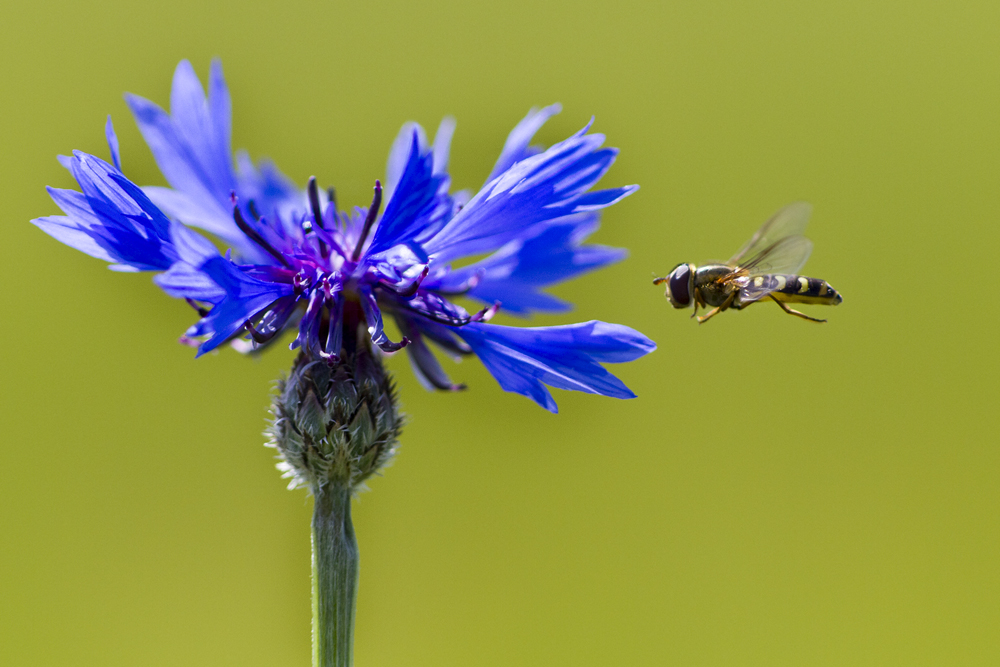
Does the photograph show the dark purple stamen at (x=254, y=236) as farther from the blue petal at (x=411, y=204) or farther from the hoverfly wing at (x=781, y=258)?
the hoverfly wing at (x=781, y=258)

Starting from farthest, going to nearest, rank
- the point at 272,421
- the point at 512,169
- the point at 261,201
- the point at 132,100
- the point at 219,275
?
the point at 261,201, the point at 132,100, the point at 272,421, the point at 512,169, the point at 219,275

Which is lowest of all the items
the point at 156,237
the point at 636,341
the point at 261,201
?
the point at 636,341

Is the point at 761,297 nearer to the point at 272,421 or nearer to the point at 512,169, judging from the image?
the point at 512,169

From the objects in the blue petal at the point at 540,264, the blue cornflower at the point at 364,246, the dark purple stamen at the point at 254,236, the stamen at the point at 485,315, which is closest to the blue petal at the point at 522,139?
the blue cornflower at the point at 364,246

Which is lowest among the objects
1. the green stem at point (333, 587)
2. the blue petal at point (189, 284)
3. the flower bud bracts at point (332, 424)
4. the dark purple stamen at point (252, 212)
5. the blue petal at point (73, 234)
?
the green stem at point (333, 587)

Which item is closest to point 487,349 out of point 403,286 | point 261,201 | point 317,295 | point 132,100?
point 403,286

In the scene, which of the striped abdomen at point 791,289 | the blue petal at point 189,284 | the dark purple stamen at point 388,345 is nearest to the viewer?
the blue petal at point 189,284

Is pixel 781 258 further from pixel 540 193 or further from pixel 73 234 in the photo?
pixel 73 234
